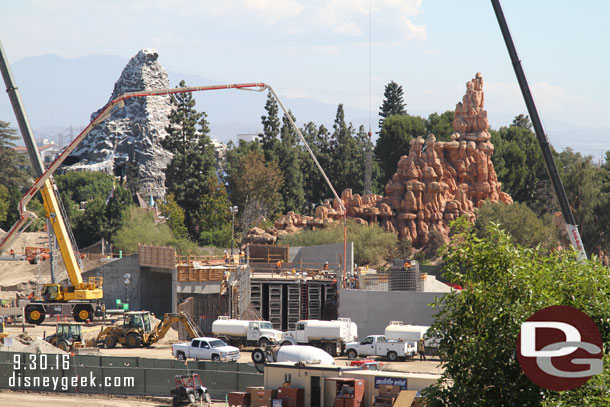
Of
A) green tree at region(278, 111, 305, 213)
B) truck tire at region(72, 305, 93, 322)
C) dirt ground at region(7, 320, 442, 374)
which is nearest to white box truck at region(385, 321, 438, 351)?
dirt ground at region(7, 320, 442, 374)

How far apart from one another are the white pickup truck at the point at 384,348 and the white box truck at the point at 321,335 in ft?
4.61

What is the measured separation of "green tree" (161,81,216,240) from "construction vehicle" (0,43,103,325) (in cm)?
4953

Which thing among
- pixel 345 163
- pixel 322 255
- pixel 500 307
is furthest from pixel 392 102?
pixel 500 307

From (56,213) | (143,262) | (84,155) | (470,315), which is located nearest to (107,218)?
(143,262)

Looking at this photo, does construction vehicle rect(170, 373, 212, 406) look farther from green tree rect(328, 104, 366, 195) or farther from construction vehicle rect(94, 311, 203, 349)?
green tree rect(328, 104, 366, 195)

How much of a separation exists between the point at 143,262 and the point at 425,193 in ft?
116

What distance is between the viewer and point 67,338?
174ft

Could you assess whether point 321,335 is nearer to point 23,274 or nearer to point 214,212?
point 23,274

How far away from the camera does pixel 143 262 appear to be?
71.2m

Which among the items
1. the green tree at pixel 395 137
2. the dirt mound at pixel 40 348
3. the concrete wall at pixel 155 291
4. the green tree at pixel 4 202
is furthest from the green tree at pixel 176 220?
the dirt mound at pixel 40 348

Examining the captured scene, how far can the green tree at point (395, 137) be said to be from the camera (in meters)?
122

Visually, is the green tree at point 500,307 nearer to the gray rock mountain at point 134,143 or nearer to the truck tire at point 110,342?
the truck tire at point 110,342

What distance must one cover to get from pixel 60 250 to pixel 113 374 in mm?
21448

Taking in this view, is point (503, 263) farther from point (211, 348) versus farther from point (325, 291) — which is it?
point (325, 291)
